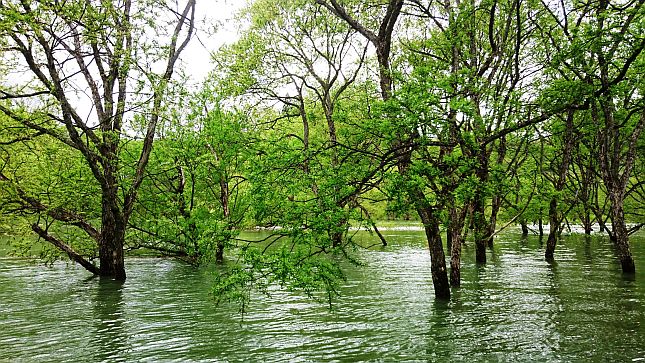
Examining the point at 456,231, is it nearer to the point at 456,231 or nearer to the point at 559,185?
the point at 456,231

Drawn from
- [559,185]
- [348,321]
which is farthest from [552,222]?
[348,321]

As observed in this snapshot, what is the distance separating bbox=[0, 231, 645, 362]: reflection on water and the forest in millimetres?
1228

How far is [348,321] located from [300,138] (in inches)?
303

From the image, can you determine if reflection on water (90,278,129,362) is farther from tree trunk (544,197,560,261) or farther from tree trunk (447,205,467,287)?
tree trunk (544,197,560,261)

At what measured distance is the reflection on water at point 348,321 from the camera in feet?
31.6

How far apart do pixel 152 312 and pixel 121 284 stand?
548 centimetres

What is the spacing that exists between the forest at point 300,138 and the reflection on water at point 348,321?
4.03 feet

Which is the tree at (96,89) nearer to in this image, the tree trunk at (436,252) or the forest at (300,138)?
the forest at (300,138)

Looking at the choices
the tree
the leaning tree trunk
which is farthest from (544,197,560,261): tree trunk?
the tree

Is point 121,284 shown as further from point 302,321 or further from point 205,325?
point 302,321

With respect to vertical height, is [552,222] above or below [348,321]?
above

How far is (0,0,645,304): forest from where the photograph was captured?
10.6 m

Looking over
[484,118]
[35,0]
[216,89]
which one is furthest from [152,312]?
[216,89]

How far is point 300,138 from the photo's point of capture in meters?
17.9
